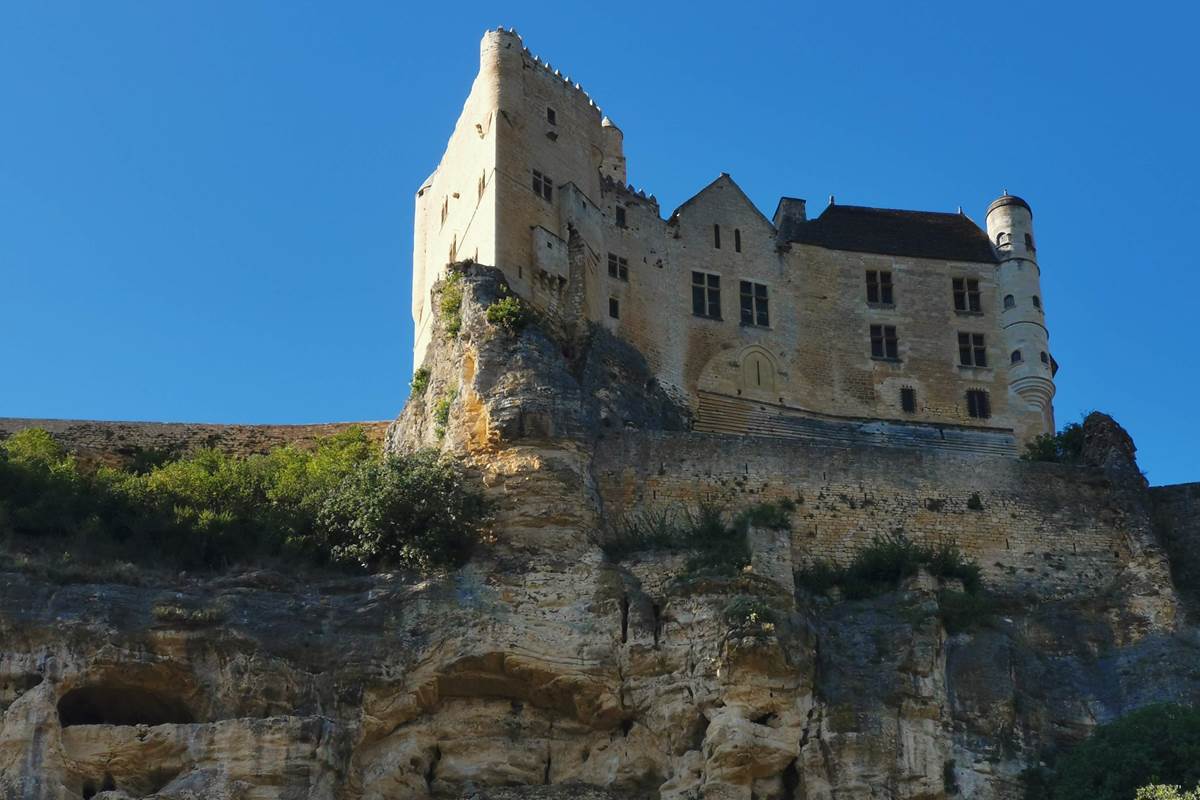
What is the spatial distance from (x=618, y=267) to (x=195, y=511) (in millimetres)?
12187

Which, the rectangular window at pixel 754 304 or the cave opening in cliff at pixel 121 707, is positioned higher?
the rectangular window at pixel 754 304

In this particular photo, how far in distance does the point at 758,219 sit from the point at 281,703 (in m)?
20.7

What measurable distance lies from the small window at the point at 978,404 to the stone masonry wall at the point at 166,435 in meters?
12.9

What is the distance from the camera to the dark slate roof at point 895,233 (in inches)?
1881

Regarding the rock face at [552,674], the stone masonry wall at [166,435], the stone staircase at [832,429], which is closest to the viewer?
the rock face at [552,674]

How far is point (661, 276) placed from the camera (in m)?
44.9

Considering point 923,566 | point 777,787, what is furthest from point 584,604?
point 923,566

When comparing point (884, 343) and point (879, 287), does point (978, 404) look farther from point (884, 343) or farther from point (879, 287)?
point (879, 287)

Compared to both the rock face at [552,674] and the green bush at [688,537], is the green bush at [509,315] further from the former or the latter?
the green bush at [688,537]

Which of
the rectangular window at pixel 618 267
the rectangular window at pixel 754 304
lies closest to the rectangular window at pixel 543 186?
the rectangular window at pixel 618 267

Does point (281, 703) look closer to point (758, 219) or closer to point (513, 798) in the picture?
point (513, 798)

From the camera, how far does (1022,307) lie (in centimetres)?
4675

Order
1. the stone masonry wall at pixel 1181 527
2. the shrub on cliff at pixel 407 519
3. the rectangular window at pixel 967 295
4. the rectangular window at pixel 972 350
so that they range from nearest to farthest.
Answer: the shrub on cliff at pixel 407 519 < the stone masonry wall at pixel 1181 527 < the rectangular window at pixel 972 350 < the rectangular window at pixel 967 295

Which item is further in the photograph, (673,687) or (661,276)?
(661,276)
